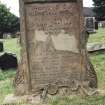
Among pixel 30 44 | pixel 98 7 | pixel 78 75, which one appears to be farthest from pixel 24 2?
pixel 98 7

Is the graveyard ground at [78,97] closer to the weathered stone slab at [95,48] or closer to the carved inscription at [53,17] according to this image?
the weathered stone slab at [95,48]

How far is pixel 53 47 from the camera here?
7.86 m

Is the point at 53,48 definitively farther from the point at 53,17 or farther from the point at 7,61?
the point at 7,61

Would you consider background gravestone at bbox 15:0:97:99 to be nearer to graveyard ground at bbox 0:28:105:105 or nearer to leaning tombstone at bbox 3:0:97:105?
leaning tombstone at bbox 3:0:97:105

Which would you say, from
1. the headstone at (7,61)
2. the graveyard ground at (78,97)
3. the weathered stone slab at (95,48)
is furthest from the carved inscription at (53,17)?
the weathered stone slab at (95,48)

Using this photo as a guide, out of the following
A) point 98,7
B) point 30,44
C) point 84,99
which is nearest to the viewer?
point 84,99

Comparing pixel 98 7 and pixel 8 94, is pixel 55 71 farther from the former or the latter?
pixel 98 7

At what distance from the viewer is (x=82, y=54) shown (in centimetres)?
780

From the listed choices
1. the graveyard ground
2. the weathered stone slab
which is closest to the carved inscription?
the graveyard ground

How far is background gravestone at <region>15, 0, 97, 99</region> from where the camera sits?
25.6 ft

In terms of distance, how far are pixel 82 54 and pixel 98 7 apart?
3658cm

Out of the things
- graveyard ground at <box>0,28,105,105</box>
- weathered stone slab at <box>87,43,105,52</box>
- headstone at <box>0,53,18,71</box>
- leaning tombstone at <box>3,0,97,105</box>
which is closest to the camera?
graveyard ground at <box>0,28,105,105</box>

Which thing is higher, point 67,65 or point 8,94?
point 67,65

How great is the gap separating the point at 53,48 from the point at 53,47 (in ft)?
0.07
